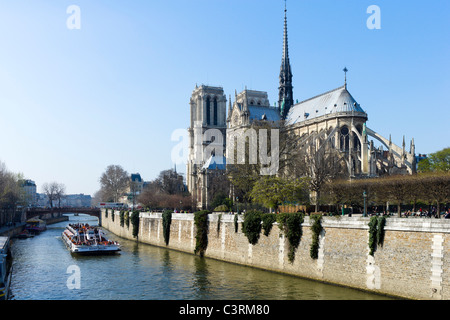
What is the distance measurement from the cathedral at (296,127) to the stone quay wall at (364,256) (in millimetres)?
15110

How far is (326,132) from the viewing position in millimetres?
65438

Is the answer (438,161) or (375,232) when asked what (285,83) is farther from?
(375,232)

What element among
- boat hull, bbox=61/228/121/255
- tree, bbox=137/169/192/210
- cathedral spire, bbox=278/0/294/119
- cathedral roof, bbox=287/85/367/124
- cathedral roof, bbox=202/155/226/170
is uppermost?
cathedral spire, bbox=278/0/294/119

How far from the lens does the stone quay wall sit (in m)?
20.0

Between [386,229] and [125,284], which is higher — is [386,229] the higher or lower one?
the higher one

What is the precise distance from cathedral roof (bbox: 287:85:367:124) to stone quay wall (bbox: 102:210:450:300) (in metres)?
36.6

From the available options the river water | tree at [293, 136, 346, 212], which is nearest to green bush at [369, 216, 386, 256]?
the river water

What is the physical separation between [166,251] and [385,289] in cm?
2510

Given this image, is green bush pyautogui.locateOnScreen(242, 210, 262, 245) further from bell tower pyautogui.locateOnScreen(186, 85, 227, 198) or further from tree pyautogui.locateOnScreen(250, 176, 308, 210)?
bell tower pyautogui.locateOnScreen(186, 85, 227, 198)

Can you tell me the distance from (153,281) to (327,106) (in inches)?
1892

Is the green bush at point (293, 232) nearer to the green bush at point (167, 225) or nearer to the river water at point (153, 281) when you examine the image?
the river water at point (153, 281)

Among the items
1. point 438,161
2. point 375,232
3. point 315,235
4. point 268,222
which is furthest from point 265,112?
point 375,232
